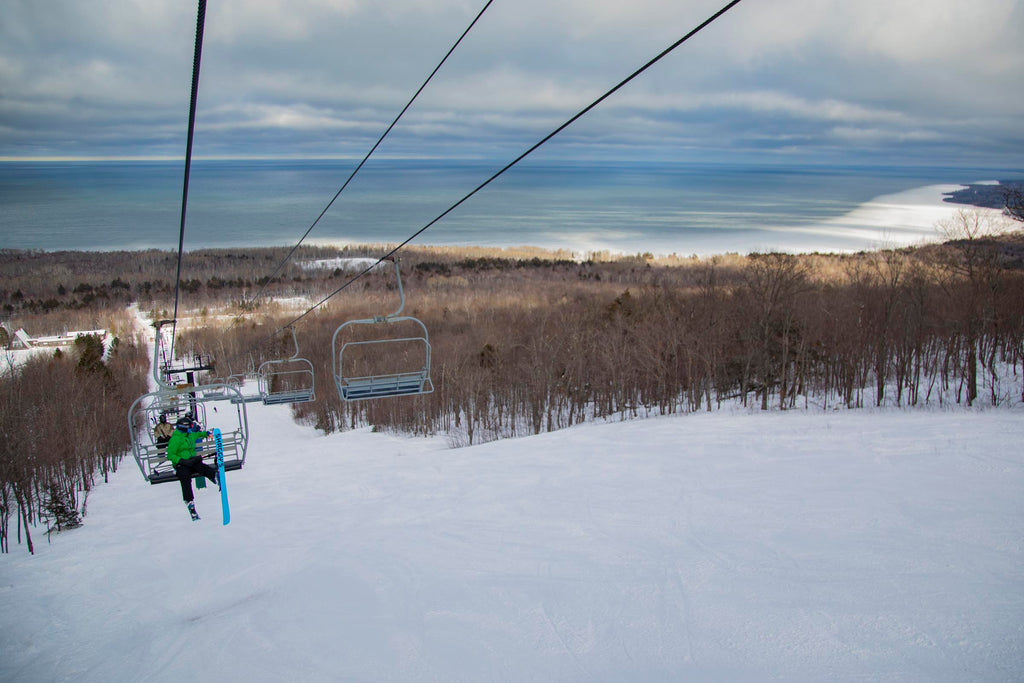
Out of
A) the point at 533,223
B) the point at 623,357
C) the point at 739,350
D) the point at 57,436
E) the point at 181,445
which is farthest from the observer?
the point at 533,223

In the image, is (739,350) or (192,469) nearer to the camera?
(192,469)

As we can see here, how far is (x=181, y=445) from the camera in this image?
1077 centimetres

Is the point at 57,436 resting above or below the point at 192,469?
below

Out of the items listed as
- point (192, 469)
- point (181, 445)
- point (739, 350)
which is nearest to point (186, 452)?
point (181, 445)

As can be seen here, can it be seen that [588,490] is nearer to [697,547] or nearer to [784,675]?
[697,547]

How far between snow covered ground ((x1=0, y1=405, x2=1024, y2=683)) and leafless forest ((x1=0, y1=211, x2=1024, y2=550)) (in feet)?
24.3

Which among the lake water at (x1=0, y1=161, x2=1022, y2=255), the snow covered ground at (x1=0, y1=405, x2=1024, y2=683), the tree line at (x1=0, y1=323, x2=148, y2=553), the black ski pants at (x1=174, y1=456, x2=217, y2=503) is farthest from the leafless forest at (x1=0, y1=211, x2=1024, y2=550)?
the lake water at (x1=0, y1=161, x2=1022, y2=255)

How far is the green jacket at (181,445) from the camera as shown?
1062 centimetres

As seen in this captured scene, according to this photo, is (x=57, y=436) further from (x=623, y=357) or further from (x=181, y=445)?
(x=623, y=357)

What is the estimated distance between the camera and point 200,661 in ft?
26.3

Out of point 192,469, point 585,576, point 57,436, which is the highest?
point 192,469

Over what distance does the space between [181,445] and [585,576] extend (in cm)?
741

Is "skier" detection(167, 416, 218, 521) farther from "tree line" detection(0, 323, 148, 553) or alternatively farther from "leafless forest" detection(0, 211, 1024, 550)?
"leafless forest" detection(0, 211, 1024, 550)

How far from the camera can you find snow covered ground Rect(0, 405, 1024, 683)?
7.11 m
